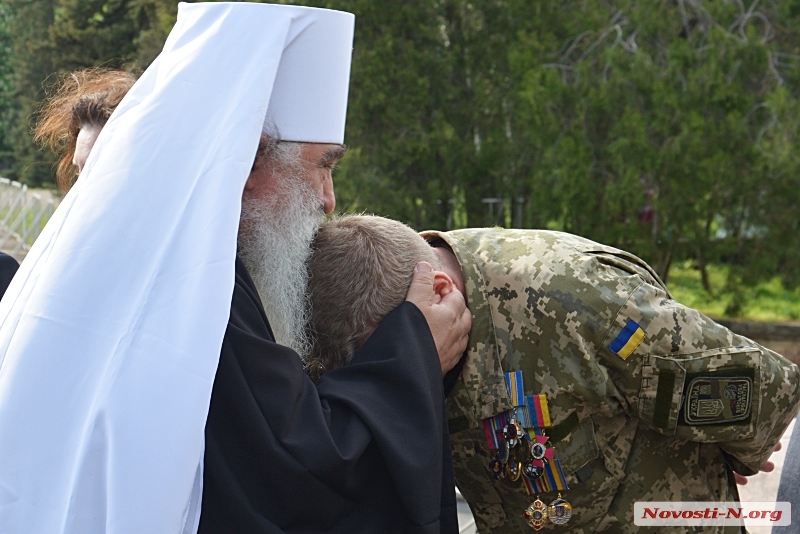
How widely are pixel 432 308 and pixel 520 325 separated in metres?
0.24

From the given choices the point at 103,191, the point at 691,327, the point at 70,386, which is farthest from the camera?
the point at 691,327

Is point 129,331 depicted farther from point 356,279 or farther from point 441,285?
point 441,285

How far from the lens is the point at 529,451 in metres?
2.29

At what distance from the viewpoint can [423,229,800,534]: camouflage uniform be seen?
2150 millimetres

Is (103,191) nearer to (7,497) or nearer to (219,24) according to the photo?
(219,24)

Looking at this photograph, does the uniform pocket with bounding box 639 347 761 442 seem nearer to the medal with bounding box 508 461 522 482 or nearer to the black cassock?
the medal with bounding box 508 461 522 482

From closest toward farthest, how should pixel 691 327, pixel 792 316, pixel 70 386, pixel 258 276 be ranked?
pixel 70 386
pixel 691 327
pixel 258 276
pixel 792 316

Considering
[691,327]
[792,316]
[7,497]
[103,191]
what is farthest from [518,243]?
[792,316]

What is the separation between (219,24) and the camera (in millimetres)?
2201

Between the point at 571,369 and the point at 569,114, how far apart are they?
20.2 ft

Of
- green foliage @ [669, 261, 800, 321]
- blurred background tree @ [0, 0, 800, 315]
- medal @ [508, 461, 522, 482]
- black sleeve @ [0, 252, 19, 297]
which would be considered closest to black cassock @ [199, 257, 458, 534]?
medal @ [508, 461, 522, 482]

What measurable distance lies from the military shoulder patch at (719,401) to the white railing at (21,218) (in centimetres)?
796

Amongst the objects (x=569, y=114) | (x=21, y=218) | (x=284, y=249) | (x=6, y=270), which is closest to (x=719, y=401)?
(x=284, y=249)

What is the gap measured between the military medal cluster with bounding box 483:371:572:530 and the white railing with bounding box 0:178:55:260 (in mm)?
7601
